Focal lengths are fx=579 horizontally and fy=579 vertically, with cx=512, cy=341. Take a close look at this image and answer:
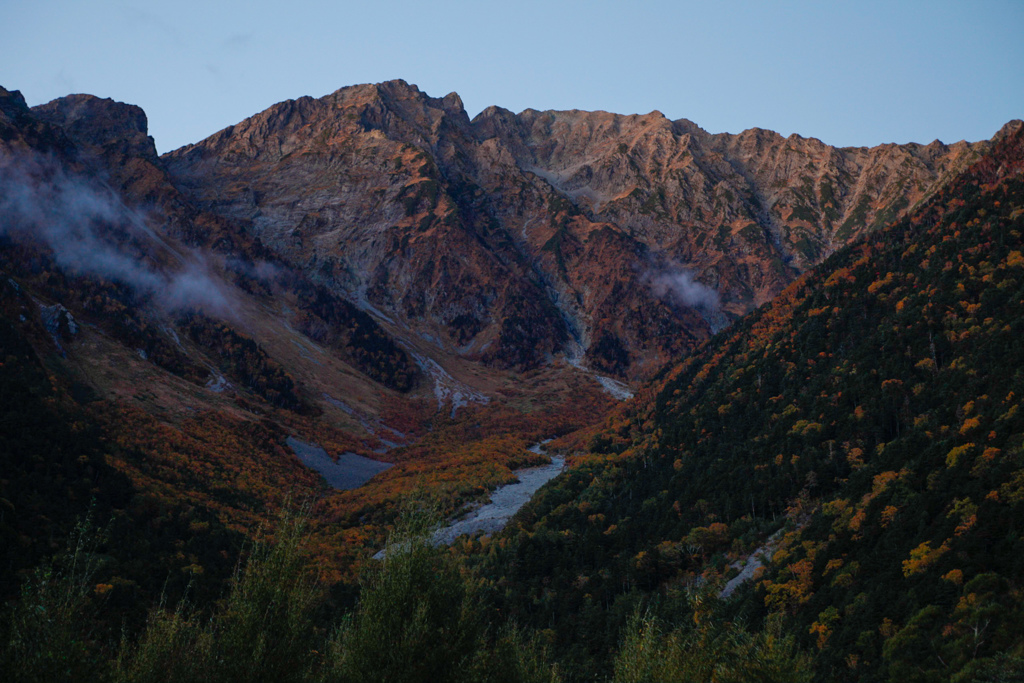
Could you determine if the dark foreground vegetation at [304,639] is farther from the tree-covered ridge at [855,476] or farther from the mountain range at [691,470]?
the tree-covered ridge at [855,476]

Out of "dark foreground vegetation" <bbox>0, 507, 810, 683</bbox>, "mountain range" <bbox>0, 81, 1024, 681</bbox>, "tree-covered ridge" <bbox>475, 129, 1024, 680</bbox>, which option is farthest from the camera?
"mountain range" <bbox>0, 81, 1024, 681</bbox>

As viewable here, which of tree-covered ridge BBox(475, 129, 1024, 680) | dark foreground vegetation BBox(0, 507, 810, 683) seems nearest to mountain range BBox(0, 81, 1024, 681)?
tree-covered ridge BBox(475, 129, 1024, 680)

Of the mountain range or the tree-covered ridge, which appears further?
the mountain range

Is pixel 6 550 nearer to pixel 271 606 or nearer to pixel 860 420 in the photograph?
pixel 271 606

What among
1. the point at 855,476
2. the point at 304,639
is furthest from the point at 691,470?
the point at 304,639

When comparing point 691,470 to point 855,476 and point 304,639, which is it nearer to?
point 855,476

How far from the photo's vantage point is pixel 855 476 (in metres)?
58.0

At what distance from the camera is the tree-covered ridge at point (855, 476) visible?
38812mm

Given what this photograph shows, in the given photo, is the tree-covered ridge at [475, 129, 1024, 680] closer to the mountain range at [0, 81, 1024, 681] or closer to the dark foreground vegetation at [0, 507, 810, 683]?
the mountain range at [0, 81, 1024, 681]

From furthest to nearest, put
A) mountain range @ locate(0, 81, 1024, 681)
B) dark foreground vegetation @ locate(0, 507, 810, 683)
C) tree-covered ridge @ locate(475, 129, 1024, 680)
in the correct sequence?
mountain range @ locate(0, 81, 1024, 681) < tree-covered ridge @ locate(475, 129, 1024, 680) < dark foreground vegetation @ locate(0, 507, 810, 683)

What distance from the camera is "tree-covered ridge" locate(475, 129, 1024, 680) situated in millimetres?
38812

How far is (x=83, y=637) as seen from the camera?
65.2ft

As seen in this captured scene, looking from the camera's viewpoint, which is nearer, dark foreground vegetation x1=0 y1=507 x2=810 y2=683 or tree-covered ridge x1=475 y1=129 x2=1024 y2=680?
dark foreground vegetation x1=0 y1=507 x2=810 y2=683

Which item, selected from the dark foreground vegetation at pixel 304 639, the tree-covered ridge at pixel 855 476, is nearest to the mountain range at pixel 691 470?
the tree-covered ridge at pixel 855 476
